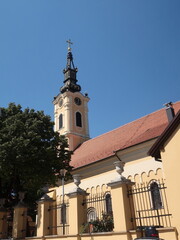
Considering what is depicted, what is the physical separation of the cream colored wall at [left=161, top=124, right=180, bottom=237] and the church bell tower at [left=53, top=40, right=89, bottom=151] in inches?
868

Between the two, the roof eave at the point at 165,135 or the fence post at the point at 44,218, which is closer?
the roof eave at the point at 165,135

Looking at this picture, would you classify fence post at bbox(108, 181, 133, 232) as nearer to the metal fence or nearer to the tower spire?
the metal fence

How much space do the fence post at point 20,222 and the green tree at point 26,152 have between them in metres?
2.91

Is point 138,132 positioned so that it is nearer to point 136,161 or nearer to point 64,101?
point 136,161

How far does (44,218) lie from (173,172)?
5823mm

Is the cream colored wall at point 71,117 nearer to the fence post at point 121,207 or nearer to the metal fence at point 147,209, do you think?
the metal fence at point 147,209

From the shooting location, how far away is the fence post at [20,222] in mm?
11601

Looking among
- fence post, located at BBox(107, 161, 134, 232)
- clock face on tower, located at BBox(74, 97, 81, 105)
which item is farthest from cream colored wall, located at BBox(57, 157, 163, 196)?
clock face on tower, located at BBox(74, 97, 81, 105)

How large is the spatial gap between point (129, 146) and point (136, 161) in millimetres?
1149

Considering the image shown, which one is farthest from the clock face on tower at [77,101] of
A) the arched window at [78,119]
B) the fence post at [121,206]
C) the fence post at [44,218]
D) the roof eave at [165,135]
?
the fence post at [121,206]

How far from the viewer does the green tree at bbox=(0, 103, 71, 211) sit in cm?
1434

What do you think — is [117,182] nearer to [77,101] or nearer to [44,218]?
[44,218]

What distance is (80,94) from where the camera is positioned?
35.7 m

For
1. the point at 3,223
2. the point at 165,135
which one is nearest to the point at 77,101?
the point at 3,223
